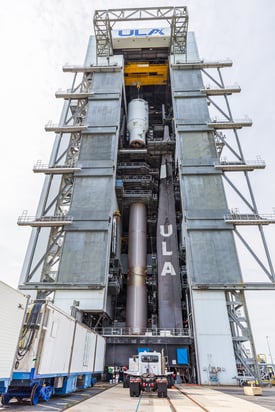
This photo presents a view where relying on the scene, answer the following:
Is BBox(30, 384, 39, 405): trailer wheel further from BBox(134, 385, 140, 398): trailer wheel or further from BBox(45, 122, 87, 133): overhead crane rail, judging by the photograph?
BBox(45, 122, 87, 133): overhead crane rail

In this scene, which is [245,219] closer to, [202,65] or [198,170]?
[198,170]

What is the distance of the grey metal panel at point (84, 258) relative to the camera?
2483cm

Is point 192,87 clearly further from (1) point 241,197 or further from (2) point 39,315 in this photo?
(2) point 39,315

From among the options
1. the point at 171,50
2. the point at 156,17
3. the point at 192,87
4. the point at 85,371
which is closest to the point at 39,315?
the point at 85,371

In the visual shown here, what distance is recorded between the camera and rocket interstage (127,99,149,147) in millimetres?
37812

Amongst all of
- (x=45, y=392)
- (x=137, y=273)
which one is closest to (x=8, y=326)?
(x=45, y=392)

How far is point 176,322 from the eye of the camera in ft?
89.9

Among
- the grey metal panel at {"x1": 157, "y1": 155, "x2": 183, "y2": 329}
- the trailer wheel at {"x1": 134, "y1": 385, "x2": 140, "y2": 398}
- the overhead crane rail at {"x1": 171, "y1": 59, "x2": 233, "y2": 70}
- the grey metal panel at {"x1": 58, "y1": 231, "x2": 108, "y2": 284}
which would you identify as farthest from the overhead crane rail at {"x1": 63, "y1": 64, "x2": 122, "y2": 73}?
the trailer wheel at {"x1": 134, "y1": 385, "x2": 140, "y2": 398}

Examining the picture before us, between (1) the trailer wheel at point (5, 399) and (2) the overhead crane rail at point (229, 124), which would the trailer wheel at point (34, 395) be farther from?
(2) the overhead crane rail at point (229, 124)

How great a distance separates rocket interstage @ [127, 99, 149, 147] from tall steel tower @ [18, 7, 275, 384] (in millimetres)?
170

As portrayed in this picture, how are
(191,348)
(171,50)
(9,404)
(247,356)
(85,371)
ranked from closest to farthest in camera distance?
(9,404)
(85,371)
(247,356)
(191,348)
(171,50)

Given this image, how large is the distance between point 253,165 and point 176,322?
17.7m

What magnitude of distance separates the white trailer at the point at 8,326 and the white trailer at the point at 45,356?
119 centimetres

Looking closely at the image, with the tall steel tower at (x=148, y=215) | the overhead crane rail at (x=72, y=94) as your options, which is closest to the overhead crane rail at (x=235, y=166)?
the tall steel tower at (x=148, y=215)
